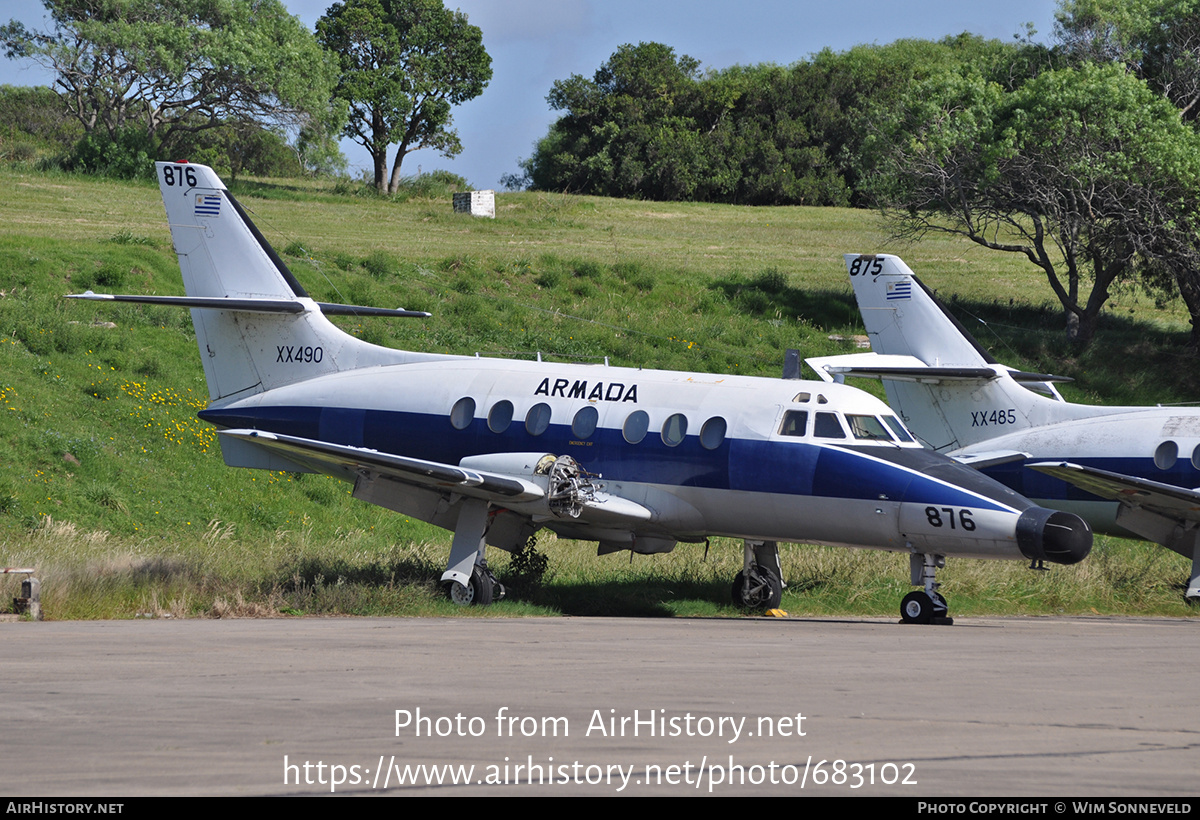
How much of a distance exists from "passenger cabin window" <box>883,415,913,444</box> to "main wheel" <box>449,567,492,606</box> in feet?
19.0

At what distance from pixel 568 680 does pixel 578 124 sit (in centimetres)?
8206

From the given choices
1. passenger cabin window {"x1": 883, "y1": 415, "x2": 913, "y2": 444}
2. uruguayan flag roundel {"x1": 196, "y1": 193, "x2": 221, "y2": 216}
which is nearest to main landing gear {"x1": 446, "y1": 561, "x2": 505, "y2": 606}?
passenger cabin window {"x1": 883, "y1": 415, "x2": 913, "y2": 444}

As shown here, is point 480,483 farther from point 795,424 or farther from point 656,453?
point 795,424

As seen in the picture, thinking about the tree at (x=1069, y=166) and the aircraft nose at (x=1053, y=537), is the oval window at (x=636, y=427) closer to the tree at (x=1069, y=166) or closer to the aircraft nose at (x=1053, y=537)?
the aircraft nose at (x=1053, y=537)

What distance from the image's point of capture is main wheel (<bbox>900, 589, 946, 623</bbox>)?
15.2m

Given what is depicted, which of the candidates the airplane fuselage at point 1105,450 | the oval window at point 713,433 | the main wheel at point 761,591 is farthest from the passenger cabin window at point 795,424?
A: the airplane fuselage at point 1105,450

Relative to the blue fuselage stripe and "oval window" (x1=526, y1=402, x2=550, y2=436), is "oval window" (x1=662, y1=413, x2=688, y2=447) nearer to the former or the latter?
the blue fuselage stripe

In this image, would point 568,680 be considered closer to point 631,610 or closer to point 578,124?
point 631,610

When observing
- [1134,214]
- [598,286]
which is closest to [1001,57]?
[1134,214]

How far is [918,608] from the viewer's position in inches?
601

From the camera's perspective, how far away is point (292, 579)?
16750 millimetres

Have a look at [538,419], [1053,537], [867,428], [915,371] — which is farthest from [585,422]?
[915,371]

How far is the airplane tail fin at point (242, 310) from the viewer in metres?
20.3

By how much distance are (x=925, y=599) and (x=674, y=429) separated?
403 cm
